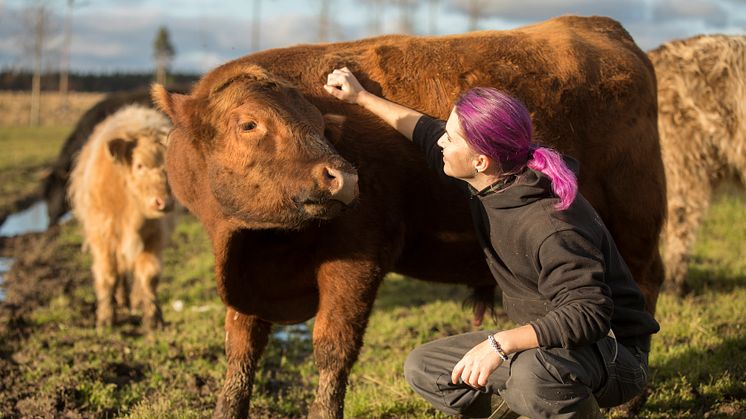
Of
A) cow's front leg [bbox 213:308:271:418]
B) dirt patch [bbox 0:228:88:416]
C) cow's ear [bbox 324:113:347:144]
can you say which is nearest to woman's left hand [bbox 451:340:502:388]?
cow's ear [bbox 324:113:347:144]

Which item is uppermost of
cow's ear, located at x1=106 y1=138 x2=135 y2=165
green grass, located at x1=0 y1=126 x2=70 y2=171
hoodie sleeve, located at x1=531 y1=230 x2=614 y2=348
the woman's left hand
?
hoodie sleeve, located at x1=531 y1=230 x2=614 y2=348

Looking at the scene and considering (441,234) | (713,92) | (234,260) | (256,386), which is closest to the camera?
(234,260)

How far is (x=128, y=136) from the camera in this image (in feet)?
27.5

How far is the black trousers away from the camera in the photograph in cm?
331

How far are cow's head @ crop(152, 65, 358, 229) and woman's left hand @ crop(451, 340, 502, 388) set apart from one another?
2.91 ft

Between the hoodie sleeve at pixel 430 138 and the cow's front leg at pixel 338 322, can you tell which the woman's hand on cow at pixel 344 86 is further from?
the cow's front leg at pixel 338 322

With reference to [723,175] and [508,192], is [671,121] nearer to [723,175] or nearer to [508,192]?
[723,175]

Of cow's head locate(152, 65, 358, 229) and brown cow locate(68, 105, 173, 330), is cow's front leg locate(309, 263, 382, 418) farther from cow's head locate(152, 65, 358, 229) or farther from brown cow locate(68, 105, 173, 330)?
brown cow locate(68, 105, 173, 330)

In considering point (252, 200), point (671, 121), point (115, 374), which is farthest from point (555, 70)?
point (671, 121)

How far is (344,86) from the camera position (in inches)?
169

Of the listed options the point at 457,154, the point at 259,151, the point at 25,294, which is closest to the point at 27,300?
the point at 25,294

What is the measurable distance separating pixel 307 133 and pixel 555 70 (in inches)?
73.3

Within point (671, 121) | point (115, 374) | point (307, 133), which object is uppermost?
point (307, 133)

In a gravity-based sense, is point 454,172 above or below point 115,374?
above
